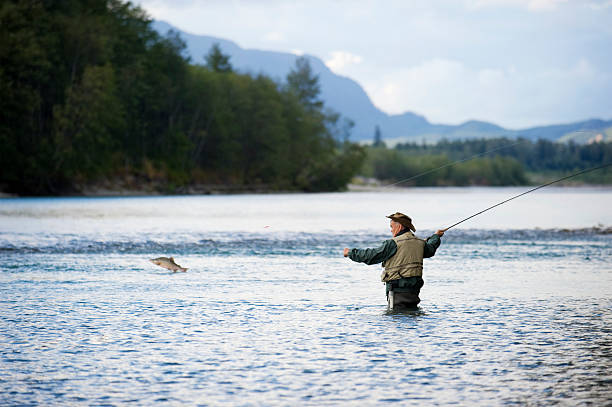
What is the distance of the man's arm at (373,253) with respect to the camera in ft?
34.4

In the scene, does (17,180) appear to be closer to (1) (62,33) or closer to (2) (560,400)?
(1) (62,33)

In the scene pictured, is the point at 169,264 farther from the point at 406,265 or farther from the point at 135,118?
the point at 135,118

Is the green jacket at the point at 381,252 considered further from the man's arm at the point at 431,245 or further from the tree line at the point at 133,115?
the tree line at the point at 133,115

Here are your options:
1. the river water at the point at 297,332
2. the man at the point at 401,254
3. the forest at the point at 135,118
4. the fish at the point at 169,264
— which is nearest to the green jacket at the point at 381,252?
the man at the point at 401,254

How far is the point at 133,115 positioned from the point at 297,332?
75.2 meters

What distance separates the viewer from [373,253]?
10477 millimetres

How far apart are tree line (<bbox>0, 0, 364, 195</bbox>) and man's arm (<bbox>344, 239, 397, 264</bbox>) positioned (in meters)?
57.7

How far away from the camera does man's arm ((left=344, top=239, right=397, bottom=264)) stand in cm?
1048

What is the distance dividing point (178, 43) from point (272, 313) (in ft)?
268

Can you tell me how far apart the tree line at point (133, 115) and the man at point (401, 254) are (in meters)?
57.6

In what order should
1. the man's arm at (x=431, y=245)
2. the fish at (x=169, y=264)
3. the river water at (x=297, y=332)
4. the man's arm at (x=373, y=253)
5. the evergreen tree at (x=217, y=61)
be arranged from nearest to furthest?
the river water at (x=297, y=332), the man's arm at (x=373, y=253), the man's arm at (x=431, y=245), the fish at (x=169, y=264), the evergreen tree at (x=217, y=61)

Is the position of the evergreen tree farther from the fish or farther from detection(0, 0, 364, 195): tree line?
the fish

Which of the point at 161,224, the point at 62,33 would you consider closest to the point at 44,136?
the point at 62,33

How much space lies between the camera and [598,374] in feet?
25.0
